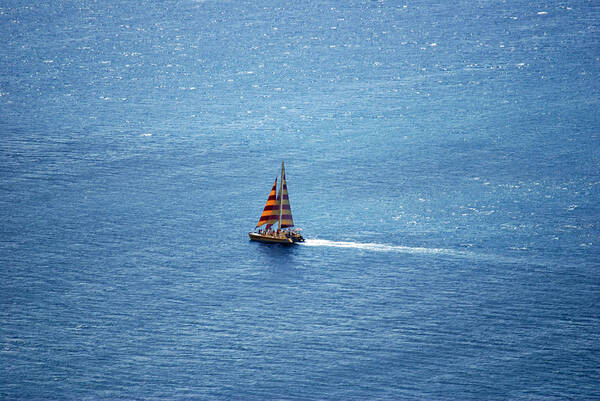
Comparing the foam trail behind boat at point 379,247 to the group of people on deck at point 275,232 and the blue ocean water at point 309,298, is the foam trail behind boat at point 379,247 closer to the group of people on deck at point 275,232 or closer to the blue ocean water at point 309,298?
the blue ocean water at point 309,298

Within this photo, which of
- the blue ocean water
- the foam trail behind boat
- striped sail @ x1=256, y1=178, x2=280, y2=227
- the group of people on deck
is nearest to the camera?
the blue ocean water

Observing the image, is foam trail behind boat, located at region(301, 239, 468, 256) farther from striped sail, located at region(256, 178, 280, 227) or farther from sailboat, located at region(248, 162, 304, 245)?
striped sail, located at region(256, 178, 280, 227)

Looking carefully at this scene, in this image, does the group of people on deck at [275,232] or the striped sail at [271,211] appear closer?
the group of people on deck at [275,232]

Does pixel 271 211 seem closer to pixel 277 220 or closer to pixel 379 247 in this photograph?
pixel 277 220

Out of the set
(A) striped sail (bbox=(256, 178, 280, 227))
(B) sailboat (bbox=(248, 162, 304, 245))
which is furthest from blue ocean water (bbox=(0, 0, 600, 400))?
(A) striped sail (bbox=(256, 178, 280, 227))

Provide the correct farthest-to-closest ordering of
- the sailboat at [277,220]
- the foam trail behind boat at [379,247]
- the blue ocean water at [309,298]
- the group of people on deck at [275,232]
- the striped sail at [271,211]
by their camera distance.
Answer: the striped sail at [271,211] → the group of people on deck at [275,232] → the sailboat at [277,220] → the foam trail behind boat at [379,247] → the blue ocean water at [309,298]

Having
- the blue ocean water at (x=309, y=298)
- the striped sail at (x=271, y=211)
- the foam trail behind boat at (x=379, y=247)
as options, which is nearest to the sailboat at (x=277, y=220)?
the striped sail at (x=271, y=211)

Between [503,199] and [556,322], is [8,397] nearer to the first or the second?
[556,322]
